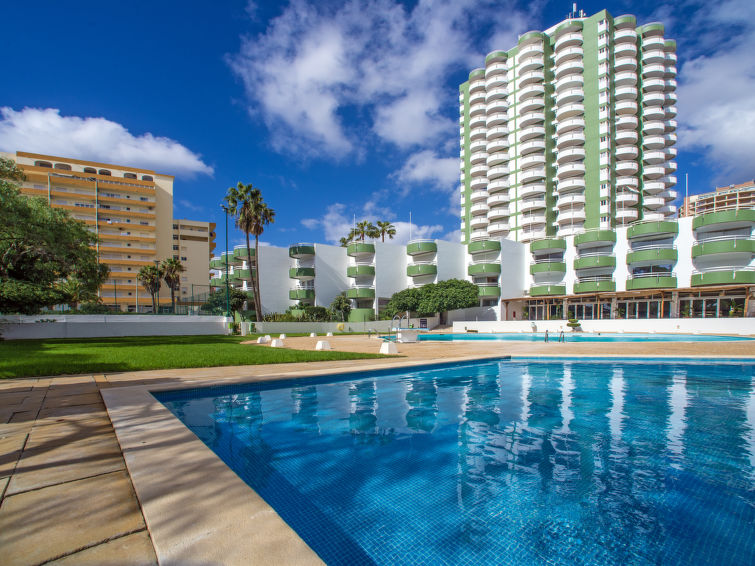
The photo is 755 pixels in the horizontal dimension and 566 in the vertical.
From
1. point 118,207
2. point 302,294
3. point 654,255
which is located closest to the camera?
point 654,255

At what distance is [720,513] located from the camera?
12.6 feet

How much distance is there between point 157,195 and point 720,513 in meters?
86.4

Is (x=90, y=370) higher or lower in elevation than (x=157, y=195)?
lower

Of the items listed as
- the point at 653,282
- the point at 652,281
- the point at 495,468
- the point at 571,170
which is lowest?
the point at 495,468

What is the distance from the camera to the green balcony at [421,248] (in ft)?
160

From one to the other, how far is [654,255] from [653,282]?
2.69 meters

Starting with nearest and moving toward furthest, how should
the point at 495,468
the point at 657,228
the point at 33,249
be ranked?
the point at 495,468, the point at 33,249, the point at 657,228

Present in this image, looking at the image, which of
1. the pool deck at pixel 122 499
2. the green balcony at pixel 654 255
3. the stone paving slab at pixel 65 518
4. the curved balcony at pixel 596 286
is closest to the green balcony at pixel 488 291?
the curved balcony at pixel 596 286

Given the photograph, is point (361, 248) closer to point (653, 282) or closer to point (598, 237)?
point (598, 237)

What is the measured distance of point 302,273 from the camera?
4775 cm

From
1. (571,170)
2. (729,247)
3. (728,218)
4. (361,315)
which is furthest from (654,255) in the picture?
(361,315)

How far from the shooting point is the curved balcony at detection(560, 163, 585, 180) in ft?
168

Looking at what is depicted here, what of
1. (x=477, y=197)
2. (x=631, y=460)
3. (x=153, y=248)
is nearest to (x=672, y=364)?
(x=631, y=460)

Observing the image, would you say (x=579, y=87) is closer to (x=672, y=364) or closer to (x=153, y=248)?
(x=672, y=364)
